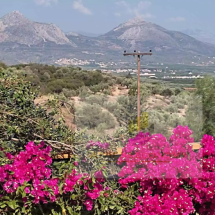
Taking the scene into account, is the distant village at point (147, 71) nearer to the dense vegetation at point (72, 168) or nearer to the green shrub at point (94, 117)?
the green shrub at point (94, 117)

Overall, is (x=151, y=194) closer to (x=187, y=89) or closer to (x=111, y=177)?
(x=111, y=177)

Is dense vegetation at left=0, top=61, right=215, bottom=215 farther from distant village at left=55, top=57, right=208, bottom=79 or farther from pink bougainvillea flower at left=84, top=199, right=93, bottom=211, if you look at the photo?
distant village at left=55, top=57, right=208, bottom=79

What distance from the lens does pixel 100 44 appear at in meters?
4.86

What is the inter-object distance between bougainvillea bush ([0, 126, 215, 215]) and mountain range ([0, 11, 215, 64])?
88.9 inches

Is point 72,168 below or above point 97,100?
below

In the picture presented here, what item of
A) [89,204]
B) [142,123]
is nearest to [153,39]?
[142,123]

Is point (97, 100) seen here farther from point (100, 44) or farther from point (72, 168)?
point (72, 168)

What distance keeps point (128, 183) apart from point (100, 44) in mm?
3187

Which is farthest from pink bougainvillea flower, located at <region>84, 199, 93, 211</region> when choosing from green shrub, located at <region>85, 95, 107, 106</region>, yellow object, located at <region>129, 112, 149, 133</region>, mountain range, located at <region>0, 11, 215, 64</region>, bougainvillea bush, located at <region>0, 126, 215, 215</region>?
mountain range, located at <region>0, 11, 215, 64</region>

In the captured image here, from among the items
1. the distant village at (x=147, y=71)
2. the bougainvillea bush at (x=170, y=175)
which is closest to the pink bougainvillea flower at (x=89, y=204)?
the bougainvillea bush at (x=170, y=175)

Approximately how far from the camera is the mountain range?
4.26 m

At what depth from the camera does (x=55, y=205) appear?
75.1 inches

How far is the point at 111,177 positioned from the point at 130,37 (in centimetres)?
276

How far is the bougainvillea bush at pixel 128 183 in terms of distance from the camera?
178 centimetres
